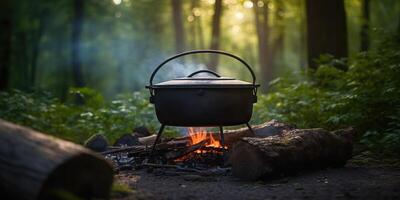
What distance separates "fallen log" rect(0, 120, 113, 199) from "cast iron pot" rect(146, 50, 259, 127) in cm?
200

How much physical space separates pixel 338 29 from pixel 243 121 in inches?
196

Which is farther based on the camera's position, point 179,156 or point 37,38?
point 37,38

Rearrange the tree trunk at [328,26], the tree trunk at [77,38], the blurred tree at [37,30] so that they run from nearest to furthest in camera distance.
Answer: the tree trunk at [328,26], the tree trunk at [77,38], the blurred tree at [37,30]

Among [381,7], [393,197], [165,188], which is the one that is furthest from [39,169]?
[381,7]

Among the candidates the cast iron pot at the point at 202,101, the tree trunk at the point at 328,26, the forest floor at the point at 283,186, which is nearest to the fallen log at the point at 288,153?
the forest floor at the point at 283,186

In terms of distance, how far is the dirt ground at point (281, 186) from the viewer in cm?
480

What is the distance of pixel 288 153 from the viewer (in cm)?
562

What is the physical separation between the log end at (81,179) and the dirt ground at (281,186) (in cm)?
48

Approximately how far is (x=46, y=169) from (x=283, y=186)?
2.50 metres

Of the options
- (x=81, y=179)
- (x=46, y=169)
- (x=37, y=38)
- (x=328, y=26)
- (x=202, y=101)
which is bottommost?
(x=81, y=179)

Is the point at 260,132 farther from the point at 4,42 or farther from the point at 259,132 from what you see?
the point at 4,42

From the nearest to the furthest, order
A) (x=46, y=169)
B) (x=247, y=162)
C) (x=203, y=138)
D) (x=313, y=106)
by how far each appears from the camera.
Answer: (x=46, y=169) → (x=247, y=162) → (x=203, y=138) → (x=313, y=106)

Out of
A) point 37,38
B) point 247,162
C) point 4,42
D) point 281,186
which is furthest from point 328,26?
point 37,38

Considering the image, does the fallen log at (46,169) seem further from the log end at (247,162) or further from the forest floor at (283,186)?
the log end at (247,162)
